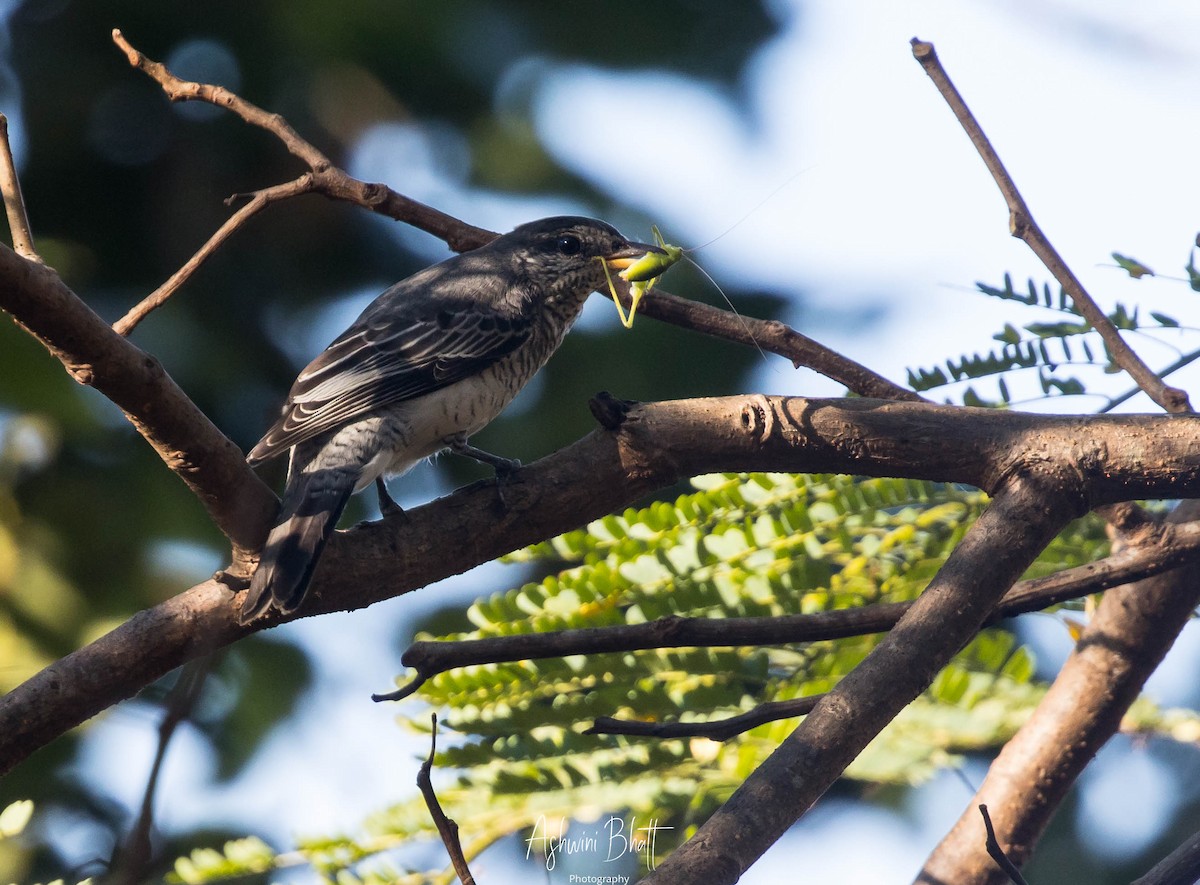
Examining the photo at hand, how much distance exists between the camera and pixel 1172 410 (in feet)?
8.13

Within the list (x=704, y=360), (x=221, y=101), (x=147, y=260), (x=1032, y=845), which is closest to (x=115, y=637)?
(x=221, y=101)

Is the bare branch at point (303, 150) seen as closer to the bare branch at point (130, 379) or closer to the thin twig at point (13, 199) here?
the thin twig at point (13, 199)

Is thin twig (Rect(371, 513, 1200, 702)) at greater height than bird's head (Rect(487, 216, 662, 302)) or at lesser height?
lesser

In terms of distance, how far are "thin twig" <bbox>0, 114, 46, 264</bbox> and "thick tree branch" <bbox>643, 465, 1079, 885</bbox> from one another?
158 cm

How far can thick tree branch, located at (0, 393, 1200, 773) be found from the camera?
7.34 ft

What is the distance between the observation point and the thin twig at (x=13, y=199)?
2.16 m

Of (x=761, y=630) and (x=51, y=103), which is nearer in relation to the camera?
(x=761, y=630)

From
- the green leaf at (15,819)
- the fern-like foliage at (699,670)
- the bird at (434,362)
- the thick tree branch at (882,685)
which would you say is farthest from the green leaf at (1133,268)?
the green leaf at (15,819)

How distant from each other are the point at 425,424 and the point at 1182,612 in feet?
7.64

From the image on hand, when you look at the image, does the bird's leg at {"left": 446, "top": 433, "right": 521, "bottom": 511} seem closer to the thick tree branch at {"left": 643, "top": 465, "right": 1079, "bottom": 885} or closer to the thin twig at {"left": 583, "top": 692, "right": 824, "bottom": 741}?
the thin twig at {"left": 583, "top": 692, "right": 824, "bottom": 741}

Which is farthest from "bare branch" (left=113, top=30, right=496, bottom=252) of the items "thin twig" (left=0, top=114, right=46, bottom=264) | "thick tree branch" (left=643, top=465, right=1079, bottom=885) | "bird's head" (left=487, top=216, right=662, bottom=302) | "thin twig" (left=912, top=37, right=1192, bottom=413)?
"thick tree branch" (left=643, top=465, right=1079, bottom=885)

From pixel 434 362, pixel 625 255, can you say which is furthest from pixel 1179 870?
pixel 625 255

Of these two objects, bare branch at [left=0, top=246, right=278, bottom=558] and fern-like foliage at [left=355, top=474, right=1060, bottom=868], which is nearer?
bare branch at [left=0, top=246, right=278, bottom=558]

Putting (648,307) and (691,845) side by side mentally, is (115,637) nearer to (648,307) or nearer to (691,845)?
(691,845)
